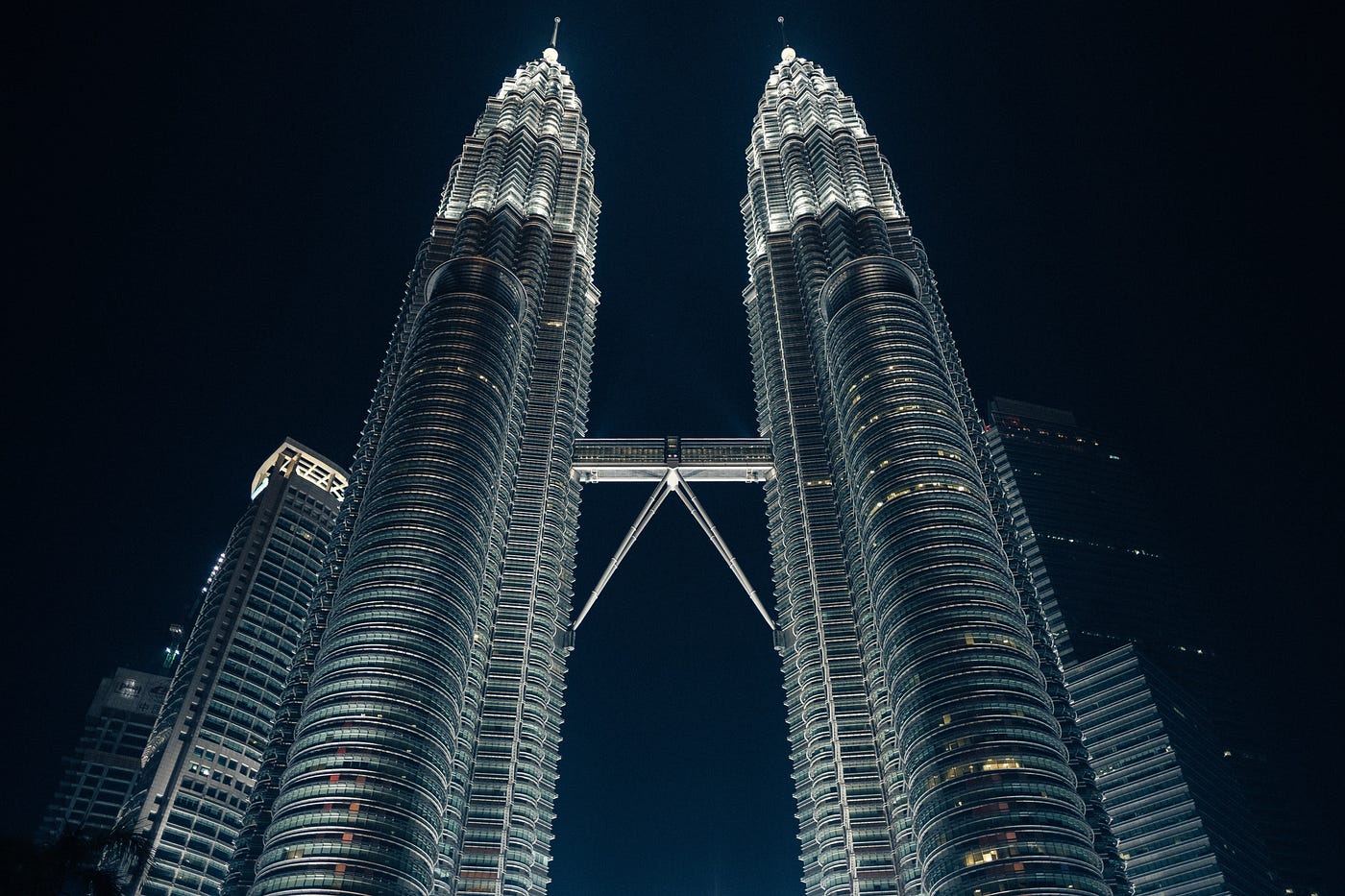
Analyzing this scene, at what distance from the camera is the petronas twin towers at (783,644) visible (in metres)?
123

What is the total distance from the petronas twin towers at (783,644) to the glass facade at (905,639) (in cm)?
34

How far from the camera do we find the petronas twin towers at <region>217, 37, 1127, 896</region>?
122562 millimetres

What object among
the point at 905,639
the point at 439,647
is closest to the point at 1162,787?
the point at 905,639

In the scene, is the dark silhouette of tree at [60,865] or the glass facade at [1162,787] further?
the glass facade at [1162,787]

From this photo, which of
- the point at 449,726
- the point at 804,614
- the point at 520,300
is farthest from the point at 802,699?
the point at 520,300

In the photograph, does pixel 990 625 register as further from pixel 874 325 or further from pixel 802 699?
pixel 874 325

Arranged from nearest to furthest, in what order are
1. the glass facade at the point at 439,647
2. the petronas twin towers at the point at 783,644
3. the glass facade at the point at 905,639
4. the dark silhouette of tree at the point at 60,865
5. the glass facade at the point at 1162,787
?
the dark silhouette of tree at the point at 60,865 → the glass facade at the point at 905,639 → the petronas twin towers at the point at 783,644 → the glass facade at the point at 439,647 → the glass facade at the point at 1162,787

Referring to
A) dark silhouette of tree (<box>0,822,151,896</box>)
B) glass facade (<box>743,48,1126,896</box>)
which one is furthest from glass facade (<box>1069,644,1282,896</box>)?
dark silhouette of tree (<box>0,822,151,896</box>)

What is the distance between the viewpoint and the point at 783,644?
17938cm

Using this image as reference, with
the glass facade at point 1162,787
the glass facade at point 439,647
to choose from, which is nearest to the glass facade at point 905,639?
the glass facade at point 439,647

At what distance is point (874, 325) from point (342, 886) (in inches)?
4396

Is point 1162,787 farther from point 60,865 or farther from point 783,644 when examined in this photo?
point 60,865

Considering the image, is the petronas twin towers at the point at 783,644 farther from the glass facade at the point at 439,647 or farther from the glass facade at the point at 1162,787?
the glass facade at the point at 1162,787

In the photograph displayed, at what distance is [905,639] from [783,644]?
42.3 meters
